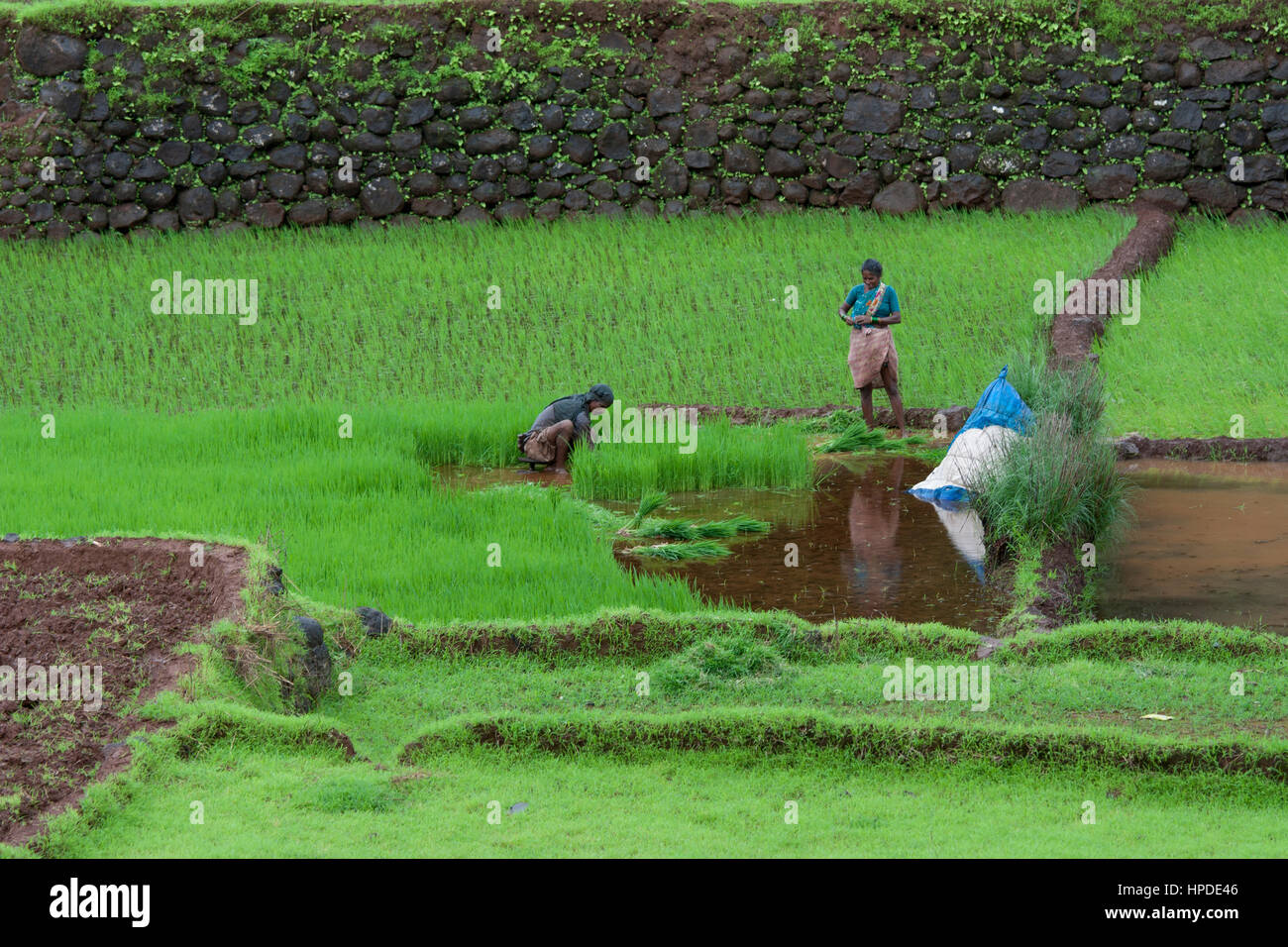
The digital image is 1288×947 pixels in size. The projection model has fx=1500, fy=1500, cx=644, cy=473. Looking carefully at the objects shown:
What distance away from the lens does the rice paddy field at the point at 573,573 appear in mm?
4203

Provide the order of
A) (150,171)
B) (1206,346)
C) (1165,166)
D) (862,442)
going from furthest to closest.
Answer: (150,171) < (1165,166) < (1206,346) < (862,442)

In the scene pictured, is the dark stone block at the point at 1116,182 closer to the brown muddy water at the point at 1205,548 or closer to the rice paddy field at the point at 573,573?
the rice paddy field at the point at 573,573

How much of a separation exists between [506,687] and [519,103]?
36.6 ft

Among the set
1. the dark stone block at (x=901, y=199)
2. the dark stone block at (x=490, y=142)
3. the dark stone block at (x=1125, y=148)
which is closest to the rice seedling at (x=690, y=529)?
the dark stone block at (x=901, y=199)

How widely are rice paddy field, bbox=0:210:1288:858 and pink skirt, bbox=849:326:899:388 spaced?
20.3 inches

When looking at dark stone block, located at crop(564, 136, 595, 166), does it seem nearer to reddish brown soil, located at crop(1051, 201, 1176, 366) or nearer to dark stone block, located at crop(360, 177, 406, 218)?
dark stone block, located at crop(360, 177, 406, 218)

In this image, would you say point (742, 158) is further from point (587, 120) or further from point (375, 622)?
point (375, 622)

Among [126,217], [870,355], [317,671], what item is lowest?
[317,671]

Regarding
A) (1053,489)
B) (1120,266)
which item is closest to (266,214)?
(1120,266)

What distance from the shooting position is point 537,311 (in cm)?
1295

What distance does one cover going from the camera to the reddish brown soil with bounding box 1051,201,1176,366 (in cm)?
1118

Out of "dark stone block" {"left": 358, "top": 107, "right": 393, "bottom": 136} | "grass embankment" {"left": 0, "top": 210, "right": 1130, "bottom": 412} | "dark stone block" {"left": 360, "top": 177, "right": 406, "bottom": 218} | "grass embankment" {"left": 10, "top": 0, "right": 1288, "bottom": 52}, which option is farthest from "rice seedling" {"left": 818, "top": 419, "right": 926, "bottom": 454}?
"dark stone block" {"left": 358, "top": 107, "right": 393, "bottom": 136}

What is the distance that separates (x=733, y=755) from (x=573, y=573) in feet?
7.05
